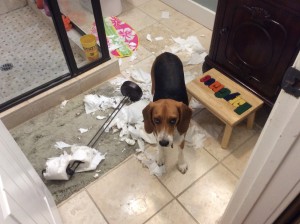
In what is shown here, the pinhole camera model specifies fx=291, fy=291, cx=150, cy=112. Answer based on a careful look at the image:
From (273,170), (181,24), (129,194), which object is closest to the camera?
(273,170)

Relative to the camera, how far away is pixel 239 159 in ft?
6.10

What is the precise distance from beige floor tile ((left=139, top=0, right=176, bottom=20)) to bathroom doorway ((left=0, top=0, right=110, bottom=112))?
0.86 meters

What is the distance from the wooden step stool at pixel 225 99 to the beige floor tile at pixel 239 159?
0.29ft

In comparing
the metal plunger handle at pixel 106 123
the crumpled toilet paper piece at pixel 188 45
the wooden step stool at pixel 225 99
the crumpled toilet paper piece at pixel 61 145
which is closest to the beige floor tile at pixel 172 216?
the wooden step stool at pixel 225 99

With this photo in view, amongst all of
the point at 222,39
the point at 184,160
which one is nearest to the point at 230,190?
the point at 184,160

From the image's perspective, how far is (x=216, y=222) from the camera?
62.9 inches

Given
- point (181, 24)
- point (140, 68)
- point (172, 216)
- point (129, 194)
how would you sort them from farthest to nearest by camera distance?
point (181, 24) < point (140, 68) < point (129, 194) < point (172, 216)

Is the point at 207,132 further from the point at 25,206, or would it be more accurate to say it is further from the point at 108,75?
the point at 25,206

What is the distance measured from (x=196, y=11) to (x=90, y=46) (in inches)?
46.5

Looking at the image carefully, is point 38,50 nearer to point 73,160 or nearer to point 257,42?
point 73,160

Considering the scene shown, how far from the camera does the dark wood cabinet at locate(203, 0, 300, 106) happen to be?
151cm

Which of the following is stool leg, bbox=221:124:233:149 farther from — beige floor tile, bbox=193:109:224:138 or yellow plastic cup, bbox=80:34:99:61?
yellow plastic cup, bbox=80:34:99:61

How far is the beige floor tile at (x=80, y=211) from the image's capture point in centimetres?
164

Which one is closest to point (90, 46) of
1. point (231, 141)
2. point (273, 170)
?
point (231, 141)
